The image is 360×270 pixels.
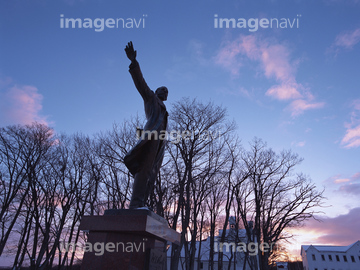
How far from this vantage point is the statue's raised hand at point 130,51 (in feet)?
13.3

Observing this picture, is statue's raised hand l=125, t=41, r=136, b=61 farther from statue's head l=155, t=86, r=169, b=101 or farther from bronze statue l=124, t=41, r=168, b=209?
statue's head l=155, t=86, r=169, b=101

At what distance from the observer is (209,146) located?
15922 mm

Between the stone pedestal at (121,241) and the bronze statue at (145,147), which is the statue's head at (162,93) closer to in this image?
the bronze statue at (145,147)

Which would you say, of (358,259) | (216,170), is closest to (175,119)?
(216,170)

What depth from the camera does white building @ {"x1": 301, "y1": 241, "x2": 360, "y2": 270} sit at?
173 feet

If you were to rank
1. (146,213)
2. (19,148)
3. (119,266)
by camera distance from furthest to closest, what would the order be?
(19,148) → (146,213) → (119,266)

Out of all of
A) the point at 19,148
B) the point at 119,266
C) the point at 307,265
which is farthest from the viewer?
the point at 307,265

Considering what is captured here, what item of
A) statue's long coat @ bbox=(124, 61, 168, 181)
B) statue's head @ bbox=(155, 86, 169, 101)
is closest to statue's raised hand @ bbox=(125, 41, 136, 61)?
statue's long coat @ bbox=(124, 61, 168, 181)

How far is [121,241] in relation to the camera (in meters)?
3.33

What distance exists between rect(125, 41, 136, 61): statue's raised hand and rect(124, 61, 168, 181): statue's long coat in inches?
4.0

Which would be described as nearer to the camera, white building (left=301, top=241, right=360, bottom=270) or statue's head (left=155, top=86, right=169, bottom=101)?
statue's head (left=155, top=86, right=169, bottom=101)

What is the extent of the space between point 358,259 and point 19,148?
68.9 metres

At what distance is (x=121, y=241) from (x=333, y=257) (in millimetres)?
68748

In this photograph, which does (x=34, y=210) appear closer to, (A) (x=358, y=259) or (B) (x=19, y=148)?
(B) (x=19, y=148)
